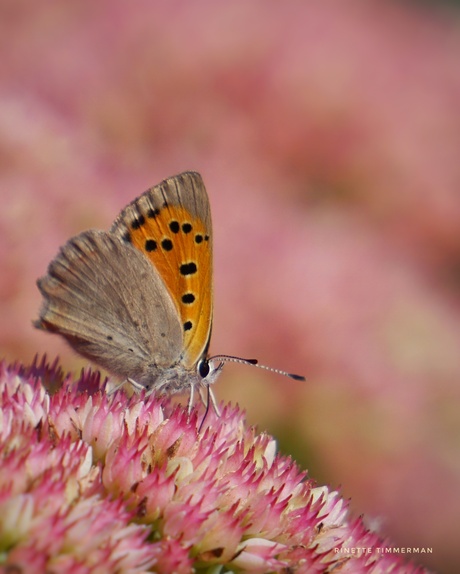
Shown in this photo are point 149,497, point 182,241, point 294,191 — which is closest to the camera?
point 149,497

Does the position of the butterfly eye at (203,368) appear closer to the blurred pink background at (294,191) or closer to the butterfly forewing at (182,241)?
the butterfly forewing at (182,241)

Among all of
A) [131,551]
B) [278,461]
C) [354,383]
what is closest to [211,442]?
[278,461]

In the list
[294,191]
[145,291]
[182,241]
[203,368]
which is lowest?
[203,368]

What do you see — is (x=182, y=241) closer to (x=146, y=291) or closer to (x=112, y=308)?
(x=146, y=291)

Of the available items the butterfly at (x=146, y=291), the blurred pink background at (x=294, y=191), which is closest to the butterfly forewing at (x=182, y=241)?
the butterfly at (x=146, y=291)

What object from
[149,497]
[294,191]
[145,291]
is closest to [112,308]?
[145,291]

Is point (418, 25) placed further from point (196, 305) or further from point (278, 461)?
point (278, 461)
